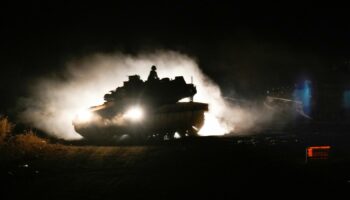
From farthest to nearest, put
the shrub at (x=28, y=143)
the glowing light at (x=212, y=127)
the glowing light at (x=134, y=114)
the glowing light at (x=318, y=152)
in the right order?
the glowing light at (x=212, y=127) → the glowing light at (x=134, y=114) → the shrub at (x=28, y=143) → the glowing light at (x=318, y=152)

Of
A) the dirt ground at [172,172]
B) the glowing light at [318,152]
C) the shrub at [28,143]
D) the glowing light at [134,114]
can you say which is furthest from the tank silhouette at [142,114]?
the glowing light at [318,152]

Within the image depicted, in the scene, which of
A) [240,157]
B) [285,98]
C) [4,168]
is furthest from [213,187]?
[285,98]

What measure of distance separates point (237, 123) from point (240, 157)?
16.8 m

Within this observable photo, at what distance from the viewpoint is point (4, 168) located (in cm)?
1295

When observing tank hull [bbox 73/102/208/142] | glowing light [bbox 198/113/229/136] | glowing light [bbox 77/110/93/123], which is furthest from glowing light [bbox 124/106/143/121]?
glowing light [bbox 198/113/229/136]

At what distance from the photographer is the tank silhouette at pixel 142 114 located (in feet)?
60.5

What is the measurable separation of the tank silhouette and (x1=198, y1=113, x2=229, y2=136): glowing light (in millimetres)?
2469

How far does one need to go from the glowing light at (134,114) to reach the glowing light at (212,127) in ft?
19.8

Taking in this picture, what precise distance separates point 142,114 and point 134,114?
37 cm

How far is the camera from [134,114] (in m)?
18.4

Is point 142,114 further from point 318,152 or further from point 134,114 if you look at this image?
point 318,152

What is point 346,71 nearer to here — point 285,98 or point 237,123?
point 285,98

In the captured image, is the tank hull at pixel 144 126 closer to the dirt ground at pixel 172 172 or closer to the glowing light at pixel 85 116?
the glowing light at pixel 85 116

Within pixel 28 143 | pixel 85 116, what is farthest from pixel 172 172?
pixel 85 116
